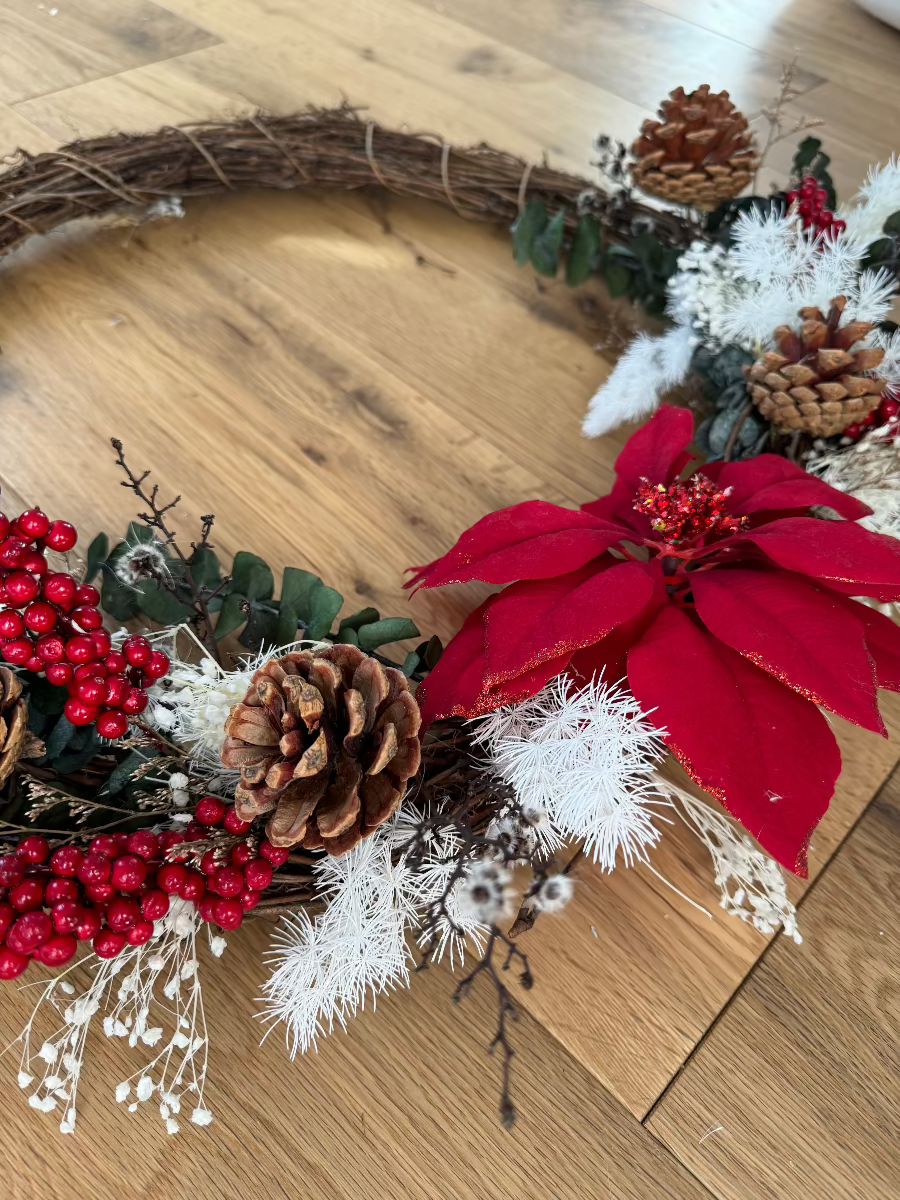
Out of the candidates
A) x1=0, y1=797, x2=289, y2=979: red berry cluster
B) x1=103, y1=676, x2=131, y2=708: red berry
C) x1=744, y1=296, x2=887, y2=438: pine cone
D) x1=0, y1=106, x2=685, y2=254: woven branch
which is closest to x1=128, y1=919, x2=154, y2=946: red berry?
x1=0, y1=797, x2=289, y2=979: red berry cluster

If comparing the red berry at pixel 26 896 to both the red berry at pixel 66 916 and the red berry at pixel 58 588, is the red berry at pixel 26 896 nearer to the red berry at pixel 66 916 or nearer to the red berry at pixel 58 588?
the red berry at pixel 66 916

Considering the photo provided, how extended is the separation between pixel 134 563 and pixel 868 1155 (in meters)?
0.51

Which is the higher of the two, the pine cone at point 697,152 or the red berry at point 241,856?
the pine cone at point 697,152

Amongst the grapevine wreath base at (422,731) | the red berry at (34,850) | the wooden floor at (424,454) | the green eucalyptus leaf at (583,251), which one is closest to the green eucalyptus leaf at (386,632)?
the grapevine wreath base at (422,731)

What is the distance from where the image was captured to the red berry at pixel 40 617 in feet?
1.44

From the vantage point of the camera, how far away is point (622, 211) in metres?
0.86

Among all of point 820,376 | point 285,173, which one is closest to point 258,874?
point 820,376

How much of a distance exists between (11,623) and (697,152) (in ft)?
2.10

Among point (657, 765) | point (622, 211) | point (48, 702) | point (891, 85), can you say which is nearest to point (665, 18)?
point (891, 85)

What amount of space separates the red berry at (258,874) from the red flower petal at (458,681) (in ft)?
0.35

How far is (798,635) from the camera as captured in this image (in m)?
0.46

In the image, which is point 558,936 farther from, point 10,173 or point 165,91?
point 165,91

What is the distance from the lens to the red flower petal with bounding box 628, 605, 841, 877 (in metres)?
0.43

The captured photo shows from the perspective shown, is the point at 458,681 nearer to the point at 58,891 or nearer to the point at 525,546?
the point at 525,546
